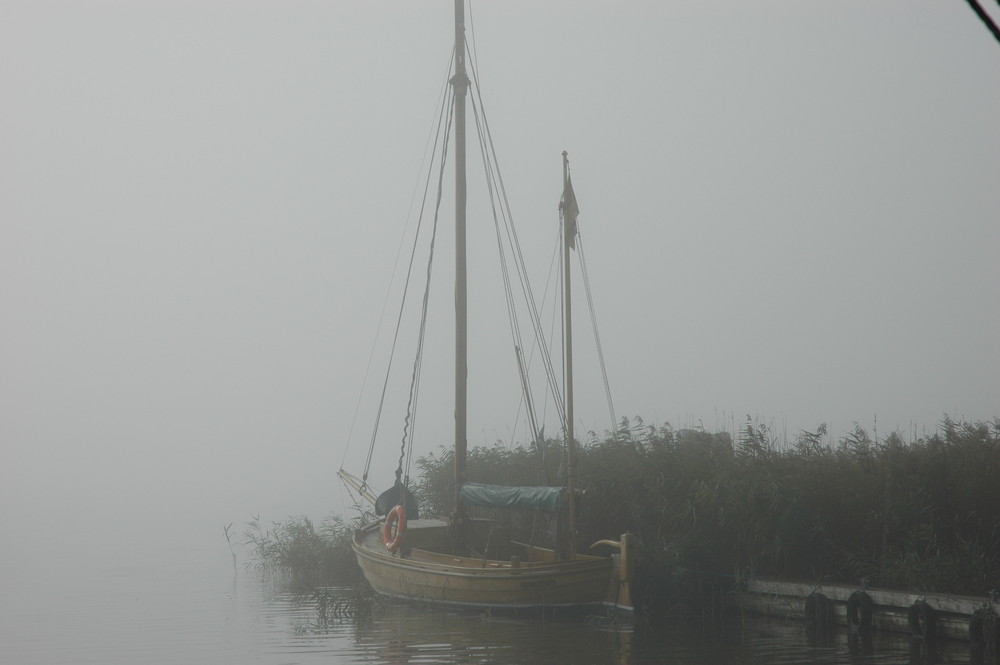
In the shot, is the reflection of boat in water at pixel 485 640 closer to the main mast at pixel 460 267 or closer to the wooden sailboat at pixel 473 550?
the wooden sailboat at pixel 473 550

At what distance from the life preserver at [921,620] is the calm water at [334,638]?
0.27 m

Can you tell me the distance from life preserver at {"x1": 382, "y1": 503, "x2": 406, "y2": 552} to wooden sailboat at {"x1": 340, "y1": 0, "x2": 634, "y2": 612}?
2 centimetres

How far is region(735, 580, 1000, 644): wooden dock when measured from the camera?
14.6 m

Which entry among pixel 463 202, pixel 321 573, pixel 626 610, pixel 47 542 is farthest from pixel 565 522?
pixel 47 542

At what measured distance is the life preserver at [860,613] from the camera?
1639 centimetres

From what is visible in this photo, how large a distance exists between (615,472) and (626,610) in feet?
12.6

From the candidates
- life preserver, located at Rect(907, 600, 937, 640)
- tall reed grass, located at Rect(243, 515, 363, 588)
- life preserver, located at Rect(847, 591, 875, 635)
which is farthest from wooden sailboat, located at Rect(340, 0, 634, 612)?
life preserver, located at Rect(907, 600, 937, 640)

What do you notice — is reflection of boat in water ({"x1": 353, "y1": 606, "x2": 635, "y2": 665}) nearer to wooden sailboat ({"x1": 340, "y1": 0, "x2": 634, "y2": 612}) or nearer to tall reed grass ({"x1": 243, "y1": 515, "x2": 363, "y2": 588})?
wooden sailboat ({"x1": 340, "y1": 0, "x2": 634, "y2": 612})

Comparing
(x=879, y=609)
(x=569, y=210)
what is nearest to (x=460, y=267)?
(x=569, y=210)

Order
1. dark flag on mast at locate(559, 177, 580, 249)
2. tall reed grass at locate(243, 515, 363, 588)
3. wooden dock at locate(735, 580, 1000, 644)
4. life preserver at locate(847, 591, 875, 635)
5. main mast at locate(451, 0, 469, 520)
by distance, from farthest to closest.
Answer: tall reed grass at locate(243, 515, 363, 588) < main mast at locate(451, 0, 469, 520) < dark flag on mast at locate(559, 177, 580, 249) < life preserver at locate(847, 591, 875, 635) < wooden dock at locate(735, 580, 1000, 644)

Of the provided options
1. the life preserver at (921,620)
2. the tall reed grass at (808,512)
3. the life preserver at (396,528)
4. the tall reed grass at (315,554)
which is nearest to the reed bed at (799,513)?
the tall reed grass at (808,512)

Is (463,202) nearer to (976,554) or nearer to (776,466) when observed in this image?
(776,466)

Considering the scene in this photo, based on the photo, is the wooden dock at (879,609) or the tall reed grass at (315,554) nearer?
the wooden dock at (879,609)

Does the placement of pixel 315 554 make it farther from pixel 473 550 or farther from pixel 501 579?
pixel 501 579
